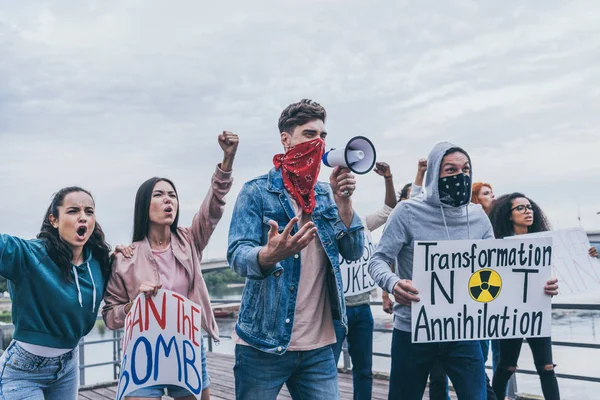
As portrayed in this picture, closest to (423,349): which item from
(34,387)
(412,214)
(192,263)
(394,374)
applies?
(394,374)

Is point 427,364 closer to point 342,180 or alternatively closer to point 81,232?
point 342,180

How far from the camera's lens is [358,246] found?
2.40m

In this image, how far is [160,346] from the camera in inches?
101

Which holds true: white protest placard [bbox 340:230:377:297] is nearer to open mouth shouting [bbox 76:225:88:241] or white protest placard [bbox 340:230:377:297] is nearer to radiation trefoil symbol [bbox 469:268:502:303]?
radiation trefoil symbol [bbox 469:268:502:303]

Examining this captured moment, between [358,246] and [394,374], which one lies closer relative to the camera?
[358,246]

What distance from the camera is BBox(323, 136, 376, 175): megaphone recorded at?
7.11 feet

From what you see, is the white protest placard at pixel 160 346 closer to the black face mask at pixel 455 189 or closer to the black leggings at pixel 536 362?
the black face mask at pixel 455 189

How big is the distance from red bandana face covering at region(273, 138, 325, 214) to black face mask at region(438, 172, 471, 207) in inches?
31.6

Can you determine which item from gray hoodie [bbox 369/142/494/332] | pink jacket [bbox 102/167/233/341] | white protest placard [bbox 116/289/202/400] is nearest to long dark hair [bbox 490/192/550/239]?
gray hoodie [bbox 369/142/494/332]

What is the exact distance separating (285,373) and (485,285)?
115cm

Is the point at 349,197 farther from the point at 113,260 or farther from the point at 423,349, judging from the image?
the point at 113,260

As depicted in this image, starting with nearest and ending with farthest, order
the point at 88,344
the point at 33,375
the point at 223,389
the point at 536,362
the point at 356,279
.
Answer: the point at 33,375, the point at 536,362, the point at 356,279, the point at 223,389, the point at 88,344

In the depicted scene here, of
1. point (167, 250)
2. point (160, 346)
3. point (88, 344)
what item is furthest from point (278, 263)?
A: point (88, 344)

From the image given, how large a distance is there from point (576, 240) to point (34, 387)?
3.21 meters
